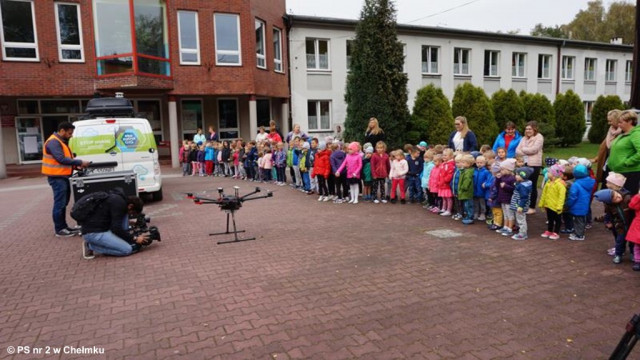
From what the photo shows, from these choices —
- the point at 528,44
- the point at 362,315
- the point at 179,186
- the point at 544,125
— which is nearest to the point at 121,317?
the point at 362,315

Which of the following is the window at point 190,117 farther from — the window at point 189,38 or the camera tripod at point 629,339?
the camera tripod at point 629,339

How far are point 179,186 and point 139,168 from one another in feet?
13.1

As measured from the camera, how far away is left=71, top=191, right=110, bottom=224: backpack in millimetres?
6504

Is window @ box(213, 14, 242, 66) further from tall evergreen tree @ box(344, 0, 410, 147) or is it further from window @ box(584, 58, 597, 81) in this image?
window @ box(584, 58, 597, 81)

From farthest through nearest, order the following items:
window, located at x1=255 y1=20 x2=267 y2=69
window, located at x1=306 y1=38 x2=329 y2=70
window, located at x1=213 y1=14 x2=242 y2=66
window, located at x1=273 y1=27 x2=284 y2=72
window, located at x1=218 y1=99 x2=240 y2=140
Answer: window, located at x1=306 y1=38 x2=329 y2=70
window, located at x1=218 y1=99 x2=240 y2=140
window, located at x1=273 y1=27 x2=284 y2=72
window, located at x1=255 y1=20 x2=267 y2=69
window, located at x1=213 y1=14 x2=242 y2=66

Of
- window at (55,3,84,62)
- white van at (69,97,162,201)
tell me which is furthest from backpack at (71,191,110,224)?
window at (55,3,84,62)

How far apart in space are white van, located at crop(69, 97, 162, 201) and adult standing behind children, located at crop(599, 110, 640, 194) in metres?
9.58

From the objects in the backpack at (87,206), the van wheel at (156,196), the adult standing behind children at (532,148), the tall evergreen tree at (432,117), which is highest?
the tall evergreen tree at (432,117)

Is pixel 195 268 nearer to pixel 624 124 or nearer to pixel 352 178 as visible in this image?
pixel 352 178

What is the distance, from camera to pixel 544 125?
2323 centimetres

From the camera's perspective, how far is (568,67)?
109ft

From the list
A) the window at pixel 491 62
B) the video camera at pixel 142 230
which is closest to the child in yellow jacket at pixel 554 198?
the video camera at pixel 142 230

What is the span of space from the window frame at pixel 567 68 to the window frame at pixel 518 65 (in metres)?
4.06

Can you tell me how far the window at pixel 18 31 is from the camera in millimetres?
17875
